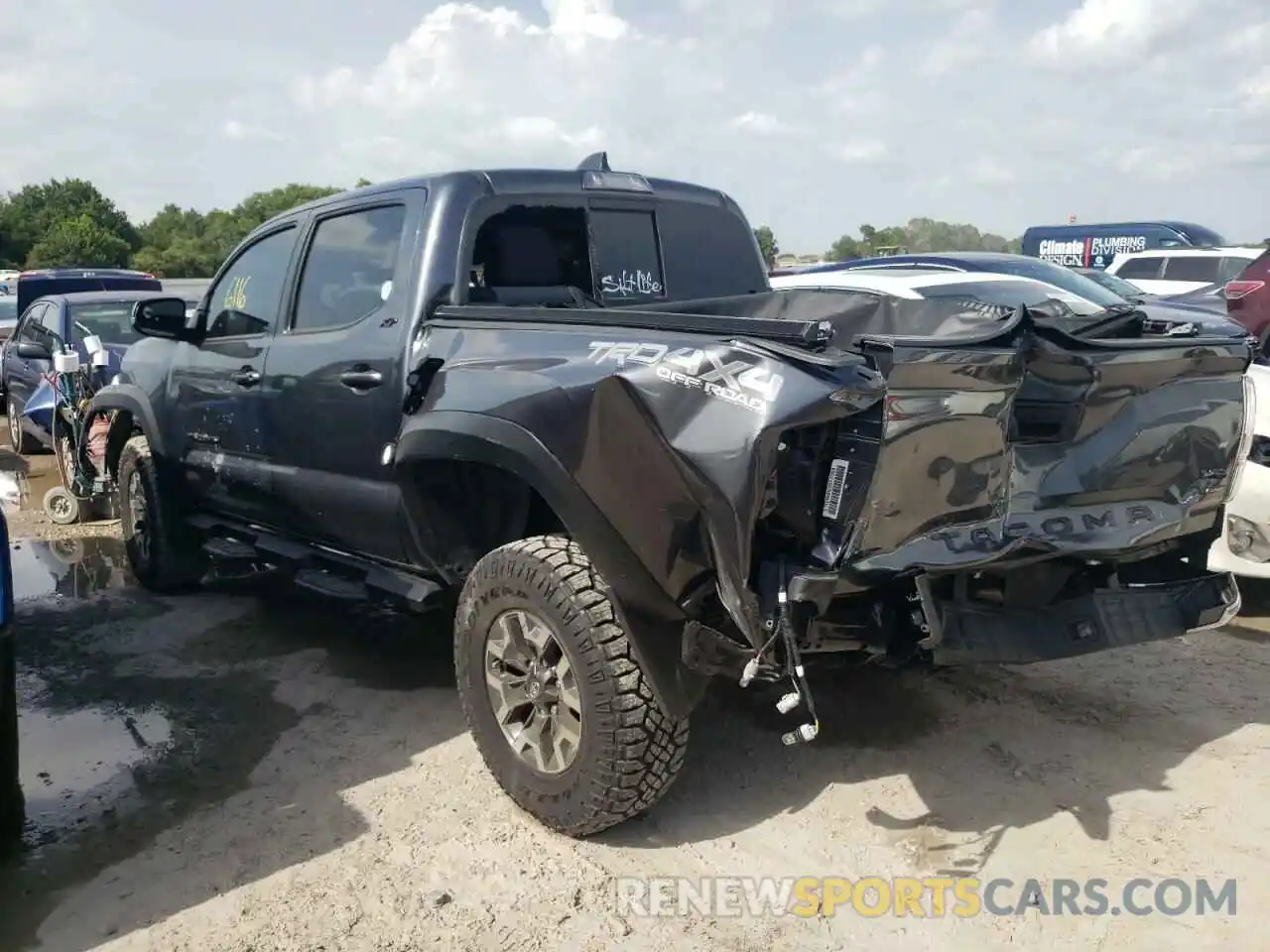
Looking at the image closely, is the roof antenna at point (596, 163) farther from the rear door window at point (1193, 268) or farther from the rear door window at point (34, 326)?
the rear door window at point (1193, 268)

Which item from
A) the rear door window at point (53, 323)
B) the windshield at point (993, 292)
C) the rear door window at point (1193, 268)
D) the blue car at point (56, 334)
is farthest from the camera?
the rear door window at point (1193, 268)

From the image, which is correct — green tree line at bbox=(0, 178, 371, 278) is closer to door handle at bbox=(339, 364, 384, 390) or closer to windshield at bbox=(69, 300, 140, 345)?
windshield at bbox=(69, 300, 140, 345)

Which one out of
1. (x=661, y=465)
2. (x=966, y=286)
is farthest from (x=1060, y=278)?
(x=661, y=465)

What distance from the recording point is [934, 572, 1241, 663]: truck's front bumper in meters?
2.86

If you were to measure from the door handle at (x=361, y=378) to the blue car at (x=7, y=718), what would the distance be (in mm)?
1235

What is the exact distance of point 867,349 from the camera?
2.65m

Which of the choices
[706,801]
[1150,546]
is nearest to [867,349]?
[1150,546]

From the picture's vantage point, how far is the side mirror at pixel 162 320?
5043mm

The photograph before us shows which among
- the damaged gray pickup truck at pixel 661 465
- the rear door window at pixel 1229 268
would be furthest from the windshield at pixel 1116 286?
the damaged gray pickup truck at pixel 661 465

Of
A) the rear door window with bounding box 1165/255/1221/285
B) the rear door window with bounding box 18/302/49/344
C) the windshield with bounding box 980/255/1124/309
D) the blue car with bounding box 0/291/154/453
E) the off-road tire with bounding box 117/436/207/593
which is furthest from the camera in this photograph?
the rear door window with bounding box 1165/255/1221/285

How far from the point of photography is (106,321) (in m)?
9.85

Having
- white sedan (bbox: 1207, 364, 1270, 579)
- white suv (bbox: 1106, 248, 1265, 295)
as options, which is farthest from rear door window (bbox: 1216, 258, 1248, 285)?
white sedan (bbox: 1207, 364, 1270, 579)

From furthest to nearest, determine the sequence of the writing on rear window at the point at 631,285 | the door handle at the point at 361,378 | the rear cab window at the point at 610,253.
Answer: the writing on rear window at the point at 631,285, the rear cab window at the point at 610,253, the door handle at the point at 361,378

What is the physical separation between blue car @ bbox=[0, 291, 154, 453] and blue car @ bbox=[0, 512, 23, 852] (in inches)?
229
